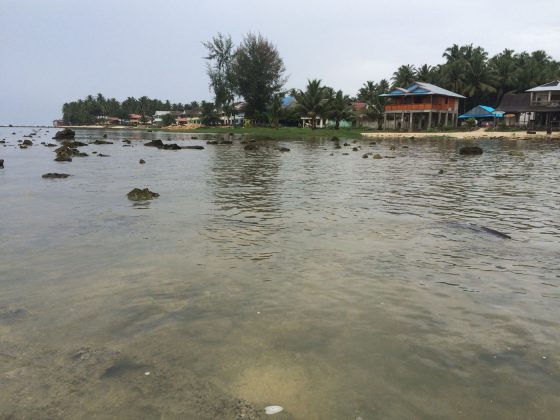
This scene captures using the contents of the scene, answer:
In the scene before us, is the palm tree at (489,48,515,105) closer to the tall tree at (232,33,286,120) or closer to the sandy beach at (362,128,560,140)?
the sandy beach at (362,128,560,140)

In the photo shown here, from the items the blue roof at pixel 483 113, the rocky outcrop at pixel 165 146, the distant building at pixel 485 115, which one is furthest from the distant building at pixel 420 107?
the rocky outcrop at pixel 165 146

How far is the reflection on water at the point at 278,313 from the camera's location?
3.34m

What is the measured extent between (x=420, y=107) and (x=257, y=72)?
29.0 meters

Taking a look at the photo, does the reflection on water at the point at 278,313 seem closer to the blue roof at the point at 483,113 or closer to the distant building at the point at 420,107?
the distant building at the point at 420,107

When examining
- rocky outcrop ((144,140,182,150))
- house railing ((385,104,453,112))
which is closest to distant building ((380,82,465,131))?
house railing ((385,104,453,112))

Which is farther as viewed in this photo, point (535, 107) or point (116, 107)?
point (116, 107)

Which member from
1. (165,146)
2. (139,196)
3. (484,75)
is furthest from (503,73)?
(139,196)

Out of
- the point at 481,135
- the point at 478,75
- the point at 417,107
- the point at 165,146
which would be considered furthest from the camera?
the point at 478,75

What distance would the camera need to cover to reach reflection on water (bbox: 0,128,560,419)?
10.9 feet

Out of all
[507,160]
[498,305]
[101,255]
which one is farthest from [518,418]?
[507,160]

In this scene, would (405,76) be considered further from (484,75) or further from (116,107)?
(116,107)

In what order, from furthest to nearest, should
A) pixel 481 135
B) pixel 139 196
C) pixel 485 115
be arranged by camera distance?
pixel 485 115
pixel 481 135
pixel 139 196

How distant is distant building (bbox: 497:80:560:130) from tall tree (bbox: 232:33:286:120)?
38.1 metres

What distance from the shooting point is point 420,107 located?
66250 mm
